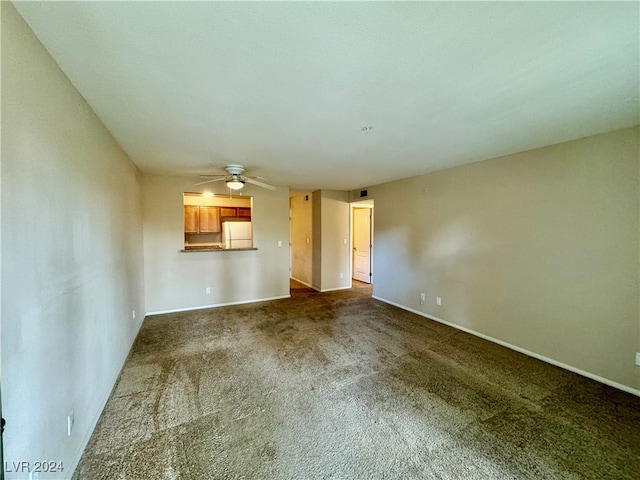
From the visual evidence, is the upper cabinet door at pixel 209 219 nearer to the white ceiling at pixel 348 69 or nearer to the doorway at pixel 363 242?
the doorway at pixel 363 242

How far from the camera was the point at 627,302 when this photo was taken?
2.26 meters

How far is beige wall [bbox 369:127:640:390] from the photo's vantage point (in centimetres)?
229

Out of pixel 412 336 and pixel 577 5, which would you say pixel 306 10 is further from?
pixel 412 336

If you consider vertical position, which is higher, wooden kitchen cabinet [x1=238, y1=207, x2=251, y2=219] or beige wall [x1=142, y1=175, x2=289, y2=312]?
wooden kitchen cabinet [x1=238, y1=207, x2=251, y2=219]

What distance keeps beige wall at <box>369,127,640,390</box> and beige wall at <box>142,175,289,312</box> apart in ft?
9.33

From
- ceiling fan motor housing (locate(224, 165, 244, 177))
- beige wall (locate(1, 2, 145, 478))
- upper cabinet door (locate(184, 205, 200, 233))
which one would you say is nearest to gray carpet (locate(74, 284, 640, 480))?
beige wall (locate(1, 2, 145, 478))

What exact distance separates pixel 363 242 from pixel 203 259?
4077mm

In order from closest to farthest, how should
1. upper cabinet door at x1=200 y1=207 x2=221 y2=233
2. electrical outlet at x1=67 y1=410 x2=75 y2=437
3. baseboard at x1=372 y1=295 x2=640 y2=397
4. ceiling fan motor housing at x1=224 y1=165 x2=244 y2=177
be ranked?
electrical outlet at x1=67 y1=410 x2=75 y2=437 → baseboard at x1=372 y1=295 x2=640 y2=397 → ceiling fan motor housing at x1=224 y1=165 x2=244 y2=177 → upper cabinet door at x1=200 y1=207 x2=221 y2=233

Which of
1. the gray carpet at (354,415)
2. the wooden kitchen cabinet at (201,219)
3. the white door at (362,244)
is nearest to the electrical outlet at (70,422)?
the gray carpet at (354,415)

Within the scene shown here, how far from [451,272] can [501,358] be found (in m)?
1.27

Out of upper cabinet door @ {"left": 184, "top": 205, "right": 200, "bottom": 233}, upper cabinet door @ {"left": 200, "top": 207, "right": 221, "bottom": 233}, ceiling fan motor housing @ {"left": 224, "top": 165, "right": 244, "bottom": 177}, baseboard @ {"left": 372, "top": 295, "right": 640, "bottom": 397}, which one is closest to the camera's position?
baseboard @ {"left": 372, "top": 295, "right": 640, "bottom": 397}

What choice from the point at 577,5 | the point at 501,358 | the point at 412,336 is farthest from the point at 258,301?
the point at 577,5

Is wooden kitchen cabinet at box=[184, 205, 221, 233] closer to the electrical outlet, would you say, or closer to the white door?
the white door

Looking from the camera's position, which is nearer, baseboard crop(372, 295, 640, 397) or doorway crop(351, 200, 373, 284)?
baseboard crop(372, 295, 640, 397)
